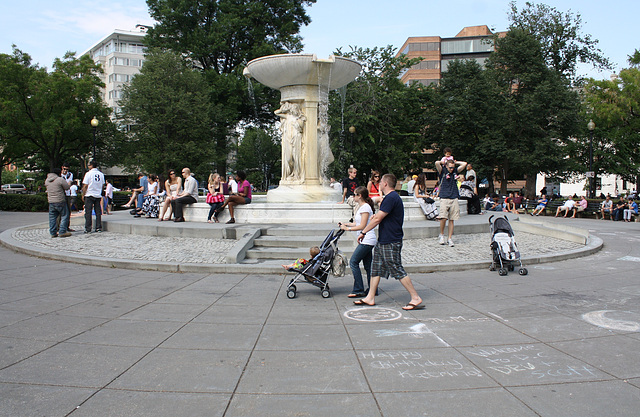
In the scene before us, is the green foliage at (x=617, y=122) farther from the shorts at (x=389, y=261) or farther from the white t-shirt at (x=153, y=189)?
the shorts at (x=389, y=261)

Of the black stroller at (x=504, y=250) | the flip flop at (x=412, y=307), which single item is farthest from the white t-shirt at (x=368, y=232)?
the black stroller at (x=504, y=250)

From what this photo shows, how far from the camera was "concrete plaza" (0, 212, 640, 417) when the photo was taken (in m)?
3.22

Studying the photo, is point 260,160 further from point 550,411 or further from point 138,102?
point 550,411

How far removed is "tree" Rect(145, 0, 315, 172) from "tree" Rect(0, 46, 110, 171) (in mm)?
6223

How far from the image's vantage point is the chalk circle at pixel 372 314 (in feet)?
17.9

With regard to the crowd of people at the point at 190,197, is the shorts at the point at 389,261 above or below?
below

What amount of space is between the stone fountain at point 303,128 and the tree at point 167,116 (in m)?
15.1

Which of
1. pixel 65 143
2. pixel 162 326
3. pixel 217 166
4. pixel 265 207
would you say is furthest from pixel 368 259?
pixel 65 143

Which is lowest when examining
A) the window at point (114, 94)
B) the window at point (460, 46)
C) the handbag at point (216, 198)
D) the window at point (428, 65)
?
the handbag at point (216, 198)

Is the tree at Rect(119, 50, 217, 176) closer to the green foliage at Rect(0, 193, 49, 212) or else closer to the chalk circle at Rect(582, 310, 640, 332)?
the green foliage at Rect(0, 193, 49, 212)

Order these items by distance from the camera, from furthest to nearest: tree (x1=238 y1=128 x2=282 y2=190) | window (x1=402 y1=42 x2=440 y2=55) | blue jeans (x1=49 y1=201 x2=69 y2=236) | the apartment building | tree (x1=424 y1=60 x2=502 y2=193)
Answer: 1. window (x1=402 y1=42 x2=440 y2=55)
2. the apartment building
3. tree (x1=238 y1=128 x2=282 y2=190)
4. tree (x1=424 y1=60 x2=502 y2=193)
5. blue jeans (x1=49 y1=201 x2=69 y2=236)

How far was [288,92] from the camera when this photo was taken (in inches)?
617

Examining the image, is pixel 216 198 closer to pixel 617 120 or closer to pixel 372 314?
pixel 372 314

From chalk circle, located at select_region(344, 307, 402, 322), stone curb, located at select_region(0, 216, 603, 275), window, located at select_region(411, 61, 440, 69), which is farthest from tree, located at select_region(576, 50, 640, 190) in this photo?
window, located at select_region(411, 61, 440, 69)
